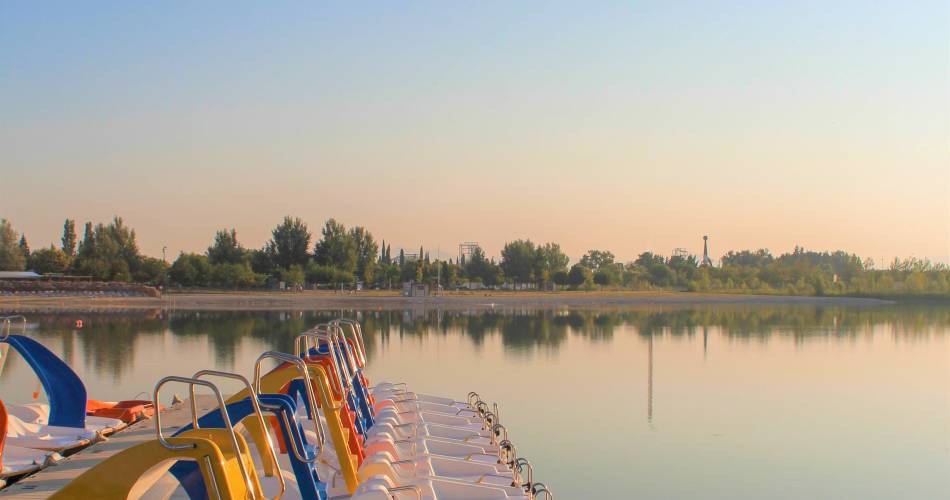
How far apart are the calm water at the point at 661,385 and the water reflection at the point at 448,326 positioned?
0.55 ft

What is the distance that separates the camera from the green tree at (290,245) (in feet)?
292

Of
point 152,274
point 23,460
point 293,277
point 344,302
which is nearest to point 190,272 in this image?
point 152,274

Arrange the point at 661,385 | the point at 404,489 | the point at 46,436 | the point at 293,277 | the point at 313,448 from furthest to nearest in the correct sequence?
the point at 293,277
the point at 661,385
the point at 46,436
the point at 313,448
the point at 404,489

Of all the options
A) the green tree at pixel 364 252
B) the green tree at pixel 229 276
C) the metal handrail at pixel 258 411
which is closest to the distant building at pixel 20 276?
the green tree at pixel 229 276

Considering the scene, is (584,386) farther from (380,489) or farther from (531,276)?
(531,276)

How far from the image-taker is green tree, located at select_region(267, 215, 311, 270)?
88.9 metres

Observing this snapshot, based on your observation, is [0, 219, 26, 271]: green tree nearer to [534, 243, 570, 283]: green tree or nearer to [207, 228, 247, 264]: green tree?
[207, 228, 247, 264]: green tree

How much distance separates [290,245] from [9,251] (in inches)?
987

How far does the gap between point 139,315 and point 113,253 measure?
4154cm

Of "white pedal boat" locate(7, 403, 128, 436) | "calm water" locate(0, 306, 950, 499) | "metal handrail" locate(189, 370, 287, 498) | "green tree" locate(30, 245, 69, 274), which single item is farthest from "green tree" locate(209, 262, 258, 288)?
"metal handrail" locate(189, 370, 287, 498)

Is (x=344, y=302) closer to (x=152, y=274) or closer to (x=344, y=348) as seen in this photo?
(x=152, y=274)

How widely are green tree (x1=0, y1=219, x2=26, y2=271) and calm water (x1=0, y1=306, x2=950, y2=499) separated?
48.8 m

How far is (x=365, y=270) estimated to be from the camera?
9019 centimetres

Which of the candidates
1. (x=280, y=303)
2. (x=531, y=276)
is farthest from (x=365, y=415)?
(x=531, y=276)
